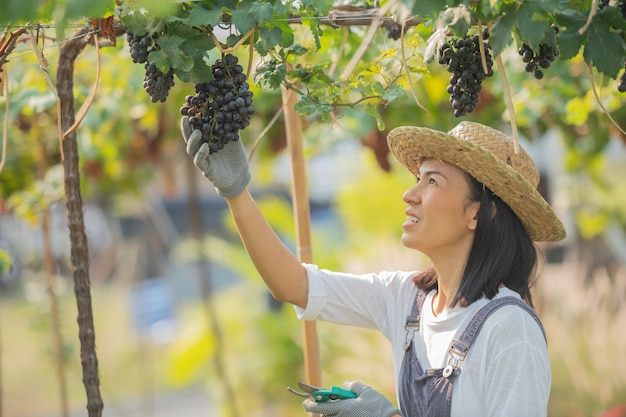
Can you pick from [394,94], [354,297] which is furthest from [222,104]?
[354,297]

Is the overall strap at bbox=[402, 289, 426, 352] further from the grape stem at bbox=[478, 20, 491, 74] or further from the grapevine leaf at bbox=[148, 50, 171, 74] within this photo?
the grapevine leaf at bbox=[148, 50, 171, 74]

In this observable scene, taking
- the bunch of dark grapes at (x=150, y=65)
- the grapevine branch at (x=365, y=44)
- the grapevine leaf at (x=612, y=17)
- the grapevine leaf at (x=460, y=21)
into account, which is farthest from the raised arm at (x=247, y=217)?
the grapevine leaf at (x=612, y=17)

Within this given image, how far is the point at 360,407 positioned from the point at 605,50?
0.93m

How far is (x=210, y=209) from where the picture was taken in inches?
577

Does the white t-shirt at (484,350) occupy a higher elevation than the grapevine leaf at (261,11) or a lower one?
lower

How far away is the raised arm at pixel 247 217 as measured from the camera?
5.77ft

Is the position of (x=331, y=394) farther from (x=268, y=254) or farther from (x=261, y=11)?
(x=261, y=11)

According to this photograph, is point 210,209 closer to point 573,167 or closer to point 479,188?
point 573,167

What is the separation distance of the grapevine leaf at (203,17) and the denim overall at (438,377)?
0.86 meters

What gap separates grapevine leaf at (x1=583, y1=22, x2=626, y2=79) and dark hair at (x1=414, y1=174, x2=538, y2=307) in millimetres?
450

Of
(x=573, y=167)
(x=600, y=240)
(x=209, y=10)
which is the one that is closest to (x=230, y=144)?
(x=209, y=10)

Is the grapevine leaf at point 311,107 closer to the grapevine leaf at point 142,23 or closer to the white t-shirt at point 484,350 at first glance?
the grapevine leaf at point 142,23

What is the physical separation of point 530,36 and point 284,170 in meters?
10.8

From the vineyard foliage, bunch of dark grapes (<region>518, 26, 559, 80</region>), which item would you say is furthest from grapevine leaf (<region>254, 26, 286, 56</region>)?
bunch of dark grapes (<region>518, 26, 559, 80</region>)
